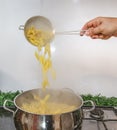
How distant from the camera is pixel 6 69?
1192mm

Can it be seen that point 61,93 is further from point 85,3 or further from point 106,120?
point 85,3

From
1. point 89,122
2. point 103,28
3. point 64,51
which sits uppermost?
point 103,28

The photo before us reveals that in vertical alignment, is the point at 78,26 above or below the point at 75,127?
above

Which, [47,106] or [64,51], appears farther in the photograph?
[64,51]

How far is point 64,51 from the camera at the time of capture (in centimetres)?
116

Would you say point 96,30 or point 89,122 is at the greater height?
point 96,30

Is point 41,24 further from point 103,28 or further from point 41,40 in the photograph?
point 103,28

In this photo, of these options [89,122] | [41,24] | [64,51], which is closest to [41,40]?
[41,24]

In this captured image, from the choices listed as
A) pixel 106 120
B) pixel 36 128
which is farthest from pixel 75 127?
pixel 106 120

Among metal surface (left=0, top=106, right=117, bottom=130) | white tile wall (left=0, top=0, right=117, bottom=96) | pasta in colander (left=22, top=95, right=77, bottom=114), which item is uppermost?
white tile wall (left=0, top=0, right=117, bottom=96)

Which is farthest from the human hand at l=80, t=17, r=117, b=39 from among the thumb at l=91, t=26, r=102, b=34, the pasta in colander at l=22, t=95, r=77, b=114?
the pasta in colander at l=22, t=95, r=77, b=114

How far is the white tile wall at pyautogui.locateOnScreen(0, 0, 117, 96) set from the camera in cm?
Answer: 111

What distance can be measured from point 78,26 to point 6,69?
1.24 ft

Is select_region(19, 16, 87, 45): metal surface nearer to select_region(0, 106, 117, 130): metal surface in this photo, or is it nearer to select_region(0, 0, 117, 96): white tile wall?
select_region(0, 0, 117, 96): white tile wall
